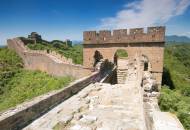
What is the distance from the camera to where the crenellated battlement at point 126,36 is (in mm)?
14359

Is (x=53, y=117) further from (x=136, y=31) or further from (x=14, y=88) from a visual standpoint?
(x=14, y=88)

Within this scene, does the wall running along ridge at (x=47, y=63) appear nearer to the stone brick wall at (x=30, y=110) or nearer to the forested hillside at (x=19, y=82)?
the forested hillside at (x=19, y=82)

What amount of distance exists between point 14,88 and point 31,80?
1687 millimetres

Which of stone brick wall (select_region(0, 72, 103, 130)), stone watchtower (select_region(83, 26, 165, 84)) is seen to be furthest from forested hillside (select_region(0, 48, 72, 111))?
stone brick wall (select_region(0, 72, 103, 130))

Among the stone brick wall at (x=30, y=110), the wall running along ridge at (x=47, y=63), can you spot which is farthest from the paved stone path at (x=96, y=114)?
the wall running along ridge at (x=47, y=63)

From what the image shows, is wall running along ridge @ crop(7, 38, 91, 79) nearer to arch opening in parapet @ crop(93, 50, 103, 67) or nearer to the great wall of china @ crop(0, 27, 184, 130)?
arch opening in parapet @ crop(93, 50, 103, 67)

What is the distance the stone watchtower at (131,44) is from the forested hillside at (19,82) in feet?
12.1

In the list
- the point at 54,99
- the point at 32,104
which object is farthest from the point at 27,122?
the point at 54,99

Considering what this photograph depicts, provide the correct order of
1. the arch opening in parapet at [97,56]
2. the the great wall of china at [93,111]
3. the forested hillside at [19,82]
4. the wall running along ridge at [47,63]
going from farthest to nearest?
1. the arch opening in parapet at [97,56]
2. the forested hillside at [19,82]
3. the wall running along ridge at [47,63]
4. the the great wall of china at [93,111]

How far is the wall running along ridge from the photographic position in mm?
13917

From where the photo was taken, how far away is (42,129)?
365cm

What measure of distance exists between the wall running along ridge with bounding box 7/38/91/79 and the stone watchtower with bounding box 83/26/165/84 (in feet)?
8.11

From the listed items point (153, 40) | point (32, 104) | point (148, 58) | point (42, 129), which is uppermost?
point (153, 40)

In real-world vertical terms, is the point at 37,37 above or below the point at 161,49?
above
